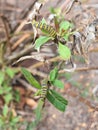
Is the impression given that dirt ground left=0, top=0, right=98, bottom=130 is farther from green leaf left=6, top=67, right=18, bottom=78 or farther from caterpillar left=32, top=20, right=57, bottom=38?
caterpillar left=32, top=20, right=57, bottom=38

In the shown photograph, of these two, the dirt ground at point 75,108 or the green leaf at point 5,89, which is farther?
the green leaf at point 5,89

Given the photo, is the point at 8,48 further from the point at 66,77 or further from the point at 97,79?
the point at 97,79

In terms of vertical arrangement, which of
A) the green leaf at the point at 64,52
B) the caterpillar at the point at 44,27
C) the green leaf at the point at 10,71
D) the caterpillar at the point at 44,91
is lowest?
the green leaf at the point at 10,71

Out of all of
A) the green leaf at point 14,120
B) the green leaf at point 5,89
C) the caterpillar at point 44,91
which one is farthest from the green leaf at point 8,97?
the caterpillar at point 44,91

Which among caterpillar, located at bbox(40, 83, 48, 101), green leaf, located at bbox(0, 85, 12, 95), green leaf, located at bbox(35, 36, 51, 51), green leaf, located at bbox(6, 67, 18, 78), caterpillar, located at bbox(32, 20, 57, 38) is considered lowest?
green leaf, located at bbox(0, 85, 12, 95)

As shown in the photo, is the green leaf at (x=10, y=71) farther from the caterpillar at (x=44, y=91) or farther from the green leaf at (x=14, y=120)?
the caterpillar at (x=44, y=91)

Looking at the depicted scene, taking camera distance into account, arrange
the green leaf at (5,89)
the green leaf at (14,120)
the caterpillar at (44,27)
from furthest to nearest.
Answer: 1. the green leaf at (5,89)
2. the green leaf at (14,120)
3. the caterpillar at (44,27)

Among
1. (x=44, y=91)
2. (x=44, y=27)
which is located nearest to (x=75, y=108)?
(x=44, y=91)

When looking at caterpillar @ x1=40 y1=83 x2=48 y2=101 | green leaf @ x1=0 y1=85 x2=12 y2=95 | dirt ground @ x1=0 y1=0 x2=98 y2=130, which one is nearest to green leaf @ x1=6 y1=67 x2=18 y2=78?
green leaf @ x1=0 y1=85 x2=12 y2=95

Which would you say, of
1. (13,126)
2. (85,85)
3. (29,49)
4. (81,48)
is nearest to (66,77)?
(85,85)

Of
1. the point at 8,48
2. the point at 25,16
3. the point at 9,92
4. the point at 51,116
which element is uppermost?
the point at 25,16

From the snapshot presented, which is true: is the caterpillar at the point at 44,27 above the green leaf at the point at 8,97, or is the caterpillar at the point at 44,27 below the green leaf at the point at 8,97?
above
